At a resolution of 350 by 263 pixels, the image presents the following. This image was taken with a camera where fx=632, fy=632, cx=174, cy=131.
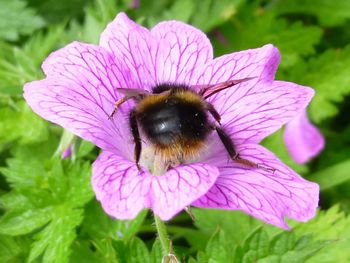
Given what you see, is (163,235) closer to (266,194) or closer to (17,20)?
(266,194)

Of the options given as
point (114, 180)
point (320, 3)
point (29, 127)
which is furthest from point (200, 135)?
point (320, 3)

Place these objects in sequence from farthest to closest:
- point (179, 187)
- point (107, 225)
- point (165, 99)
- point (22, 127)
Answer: point (22, 127)
point (107, 225)
point (165, 99)
point (179, 187)

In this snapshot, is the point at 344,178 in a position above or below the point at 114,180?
below

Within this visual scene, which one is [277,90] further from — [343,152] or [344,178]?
[343,152]

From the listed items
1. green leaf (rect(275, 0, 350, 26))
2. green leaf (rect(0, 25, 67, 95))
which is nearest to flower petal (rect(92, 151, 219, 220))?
green leaf (rect(0, 25, 67, 95))

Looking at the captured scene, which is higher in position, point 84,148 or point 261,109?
point 261,109

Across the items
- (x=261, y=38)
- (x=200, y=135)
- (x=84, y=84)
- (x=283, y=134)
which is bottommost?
(x=283, y=134)

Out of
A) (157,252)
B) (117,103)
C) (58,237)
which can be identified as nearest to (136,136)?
(117,103)
